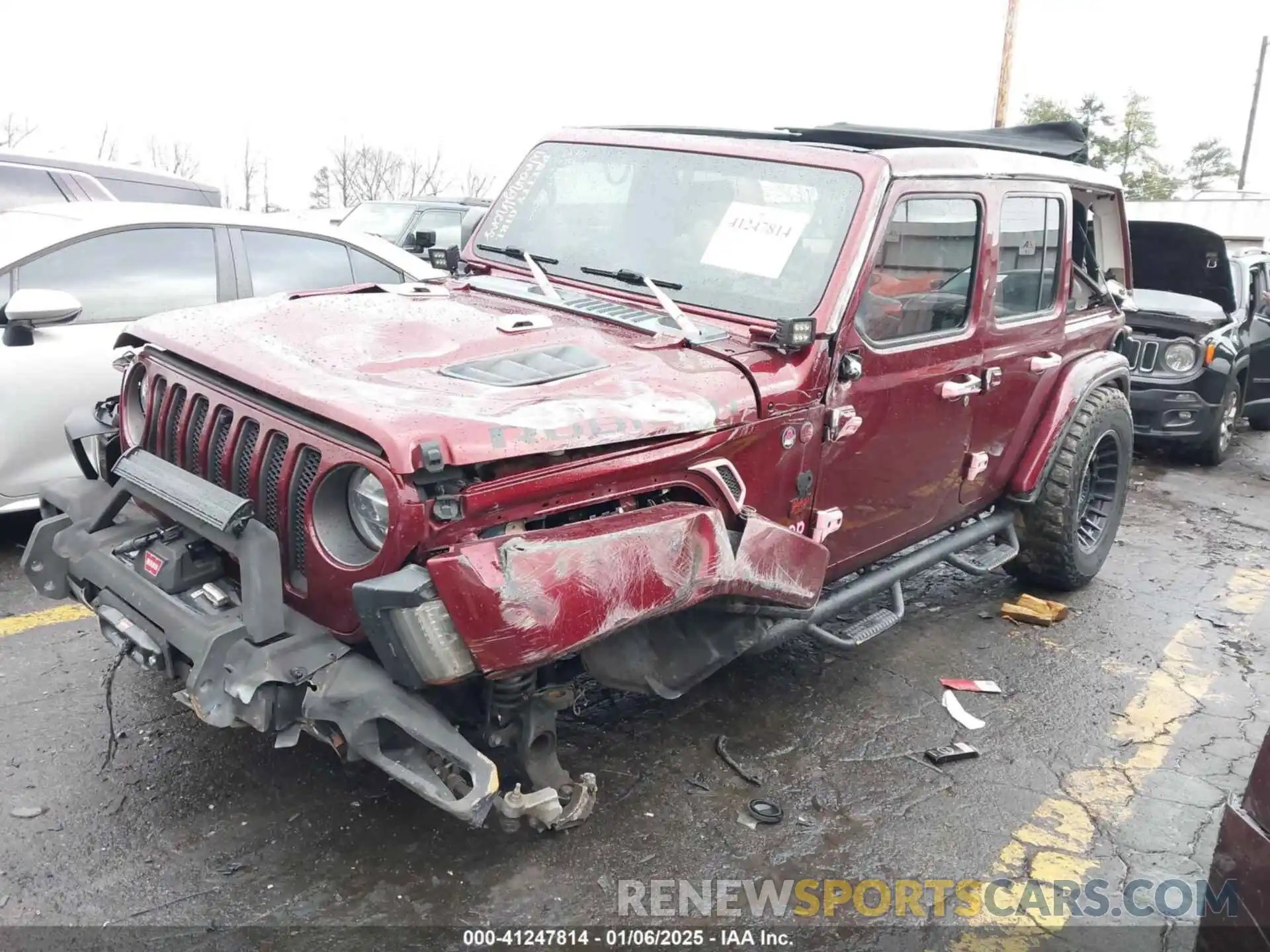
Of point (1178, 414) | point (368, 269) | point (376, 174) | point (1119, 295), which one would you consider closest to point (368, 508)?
point (368, 269)

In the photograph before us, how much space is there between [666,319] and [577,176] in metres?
0.97

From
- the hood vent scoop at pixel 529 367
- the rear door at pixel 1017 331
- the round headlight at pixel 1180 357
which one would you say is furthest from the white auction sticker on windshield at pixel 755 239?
the round headlight at pixel 1180 357

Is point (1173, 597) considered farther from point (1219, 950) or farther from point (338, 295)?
point (338, 295)

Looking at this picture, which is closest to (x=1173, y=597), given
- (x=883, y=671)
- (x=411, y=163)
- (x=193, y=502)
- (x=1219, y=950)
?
(x=883, y=671)

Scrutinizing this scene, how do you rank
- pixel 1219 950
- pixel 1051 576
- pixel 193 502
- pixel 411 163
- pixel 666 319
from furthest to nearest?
pixel 411 163 → pixel 1051 576 → pixel 666 319 → pixel 193 502 → pixel 1219 950

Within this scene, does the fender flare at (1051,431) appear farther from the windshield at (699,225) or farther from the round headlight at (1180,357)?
the round headlight at (1180,357)

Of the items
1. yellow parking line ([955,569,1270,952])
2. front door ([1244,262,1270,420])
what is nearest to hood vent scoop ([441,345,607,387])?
yellow parking line ([955,569,1270,952])

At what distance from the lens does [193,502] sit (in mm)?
2676

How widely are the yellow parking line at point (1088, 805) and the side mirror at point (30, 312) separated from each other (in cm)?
422

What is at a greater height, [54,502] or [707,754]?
[54,502]

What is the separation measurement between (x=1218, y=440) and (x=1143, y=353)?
Result: 37.4 inches

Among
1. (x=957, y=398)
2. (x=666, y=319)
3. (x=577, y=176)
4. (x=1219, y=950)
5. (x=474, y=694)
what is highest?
(x=577, y=176)

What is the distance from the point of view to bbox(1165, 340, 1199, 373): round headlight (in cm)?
810

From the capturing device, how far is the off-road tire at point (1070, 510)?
15.8 feet
